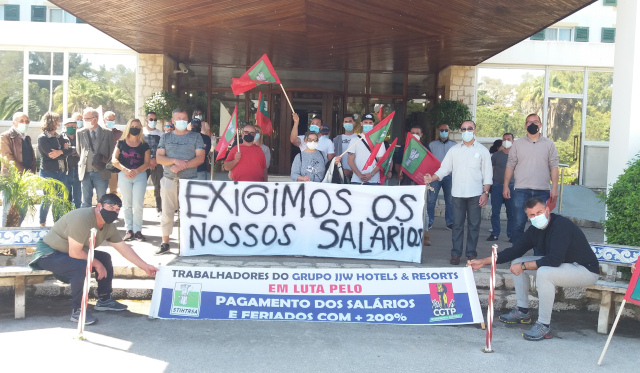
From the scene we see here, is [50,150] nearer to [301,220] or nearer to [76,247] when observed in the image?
[76,247]

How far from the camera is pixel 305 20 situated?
11.5 m

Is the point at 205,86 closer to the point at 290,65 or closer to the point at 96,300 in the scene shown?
the point at 290,65

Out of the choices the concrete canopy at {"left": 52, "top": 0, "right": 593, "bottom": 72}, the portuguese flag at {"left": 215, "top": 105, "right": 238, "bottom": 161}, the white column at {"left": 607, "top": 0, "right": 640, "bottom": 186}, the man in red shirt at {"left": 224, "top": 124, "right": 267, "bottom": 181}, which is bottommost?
the man in red shirt at {"left": 224, "top": 124, "right": 267, "bottom": 181}

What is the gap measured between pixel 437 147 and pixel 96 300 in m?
6.83

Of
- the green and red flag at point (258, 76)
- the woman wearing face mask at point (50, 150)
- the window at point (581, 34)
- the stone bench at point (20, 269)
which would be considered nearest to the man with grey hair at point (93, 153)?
the woman wearing face mask at point (50, 150)

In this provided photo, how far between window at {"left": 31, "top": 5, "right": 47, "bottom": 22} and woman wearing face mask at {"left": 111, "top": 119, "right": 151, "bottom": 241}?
11896 mm

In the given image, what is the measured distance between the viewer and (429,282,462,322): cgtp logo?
6320 mm

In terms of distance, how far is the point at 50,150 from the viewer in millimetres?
9969

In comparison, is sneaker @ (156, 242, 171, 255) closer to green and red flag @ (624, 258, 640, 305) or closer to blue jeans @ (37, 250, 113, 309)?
blue jeans @ (37, 250, 113, 309)

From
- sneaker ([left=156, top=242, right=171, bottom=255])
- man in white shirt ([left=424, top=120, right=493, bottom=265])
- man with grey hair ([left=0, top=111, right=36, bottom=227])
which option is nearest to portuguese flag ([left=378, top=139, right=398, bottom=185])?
man in white shirt ([left=424, top=120, right=493, bottom=265])

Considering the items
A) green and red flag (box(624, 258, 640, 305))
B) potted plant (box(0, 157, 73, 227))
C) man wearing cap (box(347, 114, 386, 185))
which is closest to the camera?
green and red flag (box(624, 258, 640, 305))

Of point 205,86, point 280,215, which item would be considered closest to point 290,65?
point 205,86

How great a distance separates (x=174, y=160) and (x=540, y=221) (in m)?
4.96

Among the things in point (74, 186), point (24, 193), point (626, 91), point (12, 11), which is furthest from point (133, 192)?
point (12, 11)
